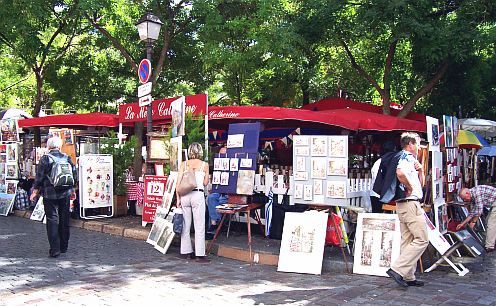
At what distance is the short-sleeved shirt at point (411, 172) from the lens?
588 cm

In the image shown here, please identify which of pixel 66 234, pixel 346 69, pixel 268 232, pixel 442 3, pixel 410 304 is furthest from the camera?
pixel 346 69

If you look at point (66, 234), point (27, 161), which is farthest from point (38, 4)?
point (66, 234)


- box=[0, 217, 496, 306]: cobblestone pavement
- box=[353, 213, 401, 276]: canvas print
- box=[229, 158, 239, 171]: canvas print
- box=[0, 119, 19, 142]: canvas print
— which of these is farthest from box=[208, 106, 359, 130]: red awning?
box=[0, 119, 19, 142]: canvas print

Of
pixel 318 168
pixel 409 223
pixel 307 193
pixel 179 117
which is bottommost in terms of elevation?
pixel 409 223

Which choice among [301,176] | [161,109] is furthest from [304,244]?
[161,109]

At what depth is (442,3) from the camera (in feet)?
40.8

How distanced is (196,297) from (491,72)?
13972 mm

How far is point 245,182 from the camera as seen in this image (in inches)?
322

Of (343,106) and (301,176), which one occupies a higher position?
(343,106)

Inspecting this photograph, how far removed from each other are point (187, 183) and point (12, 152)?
7.56 m

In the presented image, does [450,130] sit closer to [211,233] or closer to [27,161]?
[211,233]

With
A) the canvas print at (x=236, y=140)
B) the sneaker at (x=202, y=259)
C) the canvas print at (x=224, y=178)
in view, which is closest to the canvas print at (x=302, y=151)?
the canvas print at (x=236, y=140)

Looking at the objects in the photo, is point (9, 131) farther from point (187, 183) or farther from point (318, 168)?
point (318, 168)

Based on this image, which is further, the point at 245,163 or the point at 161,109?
the point at 161,109
